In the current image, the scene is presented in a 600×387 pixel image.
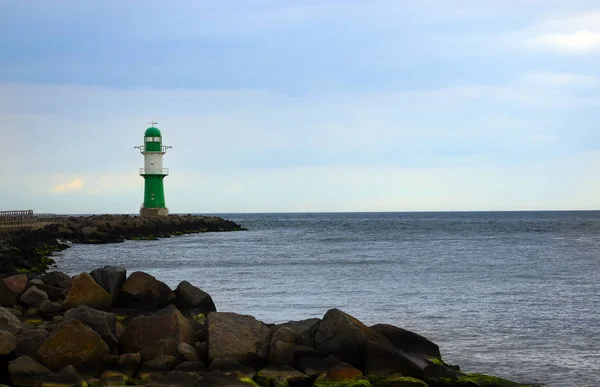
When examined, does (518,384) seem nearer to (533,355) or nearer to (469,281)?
(533,355)

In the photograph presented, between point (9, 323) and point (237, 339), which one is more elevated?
point (9, 323)

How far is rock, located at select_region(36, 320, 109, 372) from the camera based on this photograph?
31.9ft

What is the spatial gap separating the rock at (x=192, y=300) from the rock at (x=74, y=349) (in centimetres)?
344

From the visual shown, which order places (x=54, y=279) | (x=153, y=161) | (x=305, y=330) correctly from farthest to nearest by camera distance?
(x=153, y=161), (x=54, y=279), (x=305, y=330)

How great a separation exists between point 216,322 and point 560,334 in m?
6.52

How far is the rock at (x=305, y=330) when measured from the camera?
1023 cm

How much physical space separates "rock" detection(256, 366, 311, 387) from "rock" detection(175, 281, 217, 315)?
3883mm

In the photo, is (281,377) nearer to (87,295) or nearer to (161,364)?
(161,364)

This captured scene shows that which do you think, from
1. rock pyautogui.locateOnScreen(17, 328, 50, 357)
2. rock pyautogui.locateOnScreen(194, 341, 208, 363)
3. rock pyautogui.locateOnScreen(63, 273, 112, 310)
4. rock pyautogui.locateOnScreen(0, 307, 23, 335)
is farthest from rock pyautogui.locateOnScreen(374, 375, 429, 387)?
rock pyautogui.locateOnScreen(63, 273, 112, 310)

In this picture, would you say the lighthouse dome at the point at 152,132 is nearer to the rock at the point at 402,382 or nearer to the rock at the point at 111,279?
the rock at the point at 111,279

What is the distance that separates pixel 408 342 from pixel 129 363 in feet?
12.1

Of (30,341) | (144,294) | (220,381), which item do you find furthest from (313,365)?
(144,294)

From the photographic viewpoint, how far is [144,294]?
524 inches

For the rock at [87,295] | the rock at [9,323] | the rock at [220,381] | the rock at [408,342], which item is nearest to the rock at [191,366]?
the rock at [220,381]
